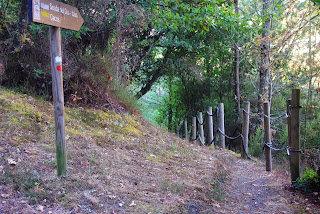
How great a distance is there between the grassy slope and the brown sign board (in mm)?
1838

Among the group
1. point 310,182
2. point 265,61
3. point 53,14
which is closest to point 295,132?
point 310,182

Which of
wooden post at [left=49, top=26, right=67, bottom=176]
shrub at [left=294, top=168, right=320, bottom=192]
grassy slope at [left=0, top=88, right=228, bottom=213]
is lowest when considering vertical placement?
shrub at [left=294, top=168, right=320, bottom=192]

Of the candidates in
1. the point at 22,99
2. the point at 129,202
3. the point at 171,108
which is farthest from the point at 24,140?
the point at 171,108

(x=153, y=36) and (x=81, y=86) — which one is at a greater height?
(x=153, y=36)

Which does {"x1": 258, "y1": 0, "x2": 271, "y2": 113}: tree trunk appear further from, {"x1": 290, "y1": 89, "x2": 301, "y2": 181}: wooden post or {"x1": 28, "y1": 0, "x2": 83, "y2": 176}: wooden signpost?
{"x1": 28, "y1": 0, "x2": 83, "y2": 176}: wooden signpost

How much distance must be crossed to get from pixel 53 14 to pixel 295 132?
414 centimetres

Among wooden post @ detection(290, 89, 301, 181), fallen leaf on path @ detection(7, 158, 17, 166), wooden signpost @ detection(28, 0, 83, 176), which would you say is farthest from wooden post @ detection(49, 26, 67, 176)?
wooden post @ detection(290, 89, 301, 181)

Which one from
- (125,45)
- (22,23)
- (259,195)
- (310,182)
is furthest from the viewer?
(125,45)

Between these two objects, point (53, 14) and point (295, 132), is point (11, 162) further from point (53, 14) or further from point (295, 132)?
Answer: point (295, 132)

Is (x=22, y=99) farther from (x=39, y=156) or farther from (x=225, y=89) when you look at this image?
(x=225, y=89)

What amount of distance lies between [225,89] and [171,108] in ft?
15.2

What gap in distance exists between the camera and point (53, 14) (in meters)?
3.39

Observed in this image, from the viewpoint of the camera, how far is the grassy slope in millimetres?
3164

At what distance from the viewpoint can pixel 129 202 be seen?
3363 millimetres
